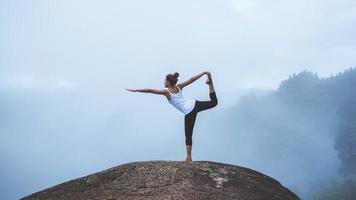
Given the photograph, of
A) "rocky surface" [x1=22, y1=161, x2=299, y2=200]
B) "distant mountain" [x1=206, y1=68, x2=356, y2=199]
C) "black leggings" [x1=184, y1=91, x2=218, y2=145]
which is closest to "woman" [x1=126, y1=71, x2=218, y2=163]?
"black leggings" [x1=184, y1=91, x2=218, y2=145]

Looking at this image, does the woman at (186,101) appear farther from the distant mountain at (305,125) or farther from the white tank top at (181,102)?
the distant mountain at (305,125)

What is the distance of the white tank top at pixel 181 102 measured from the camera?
36.6 feet

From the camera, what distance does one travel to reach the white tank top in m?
11.2

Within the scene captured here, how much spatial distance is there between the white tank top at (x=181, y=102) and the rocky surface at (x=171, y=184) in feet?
4.72

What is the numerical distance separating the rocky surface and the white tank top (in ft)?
4.72

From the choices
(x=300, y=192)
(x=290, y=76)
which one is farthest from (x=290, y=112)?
(x=300, y=192)

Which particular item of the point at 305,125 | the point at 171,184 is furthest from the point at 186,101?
the point at 305,125

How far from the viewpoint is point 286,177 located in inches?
4739

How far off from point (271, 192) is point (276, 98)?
493ft

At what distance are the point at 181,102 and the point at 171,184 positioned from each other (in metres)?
2.57

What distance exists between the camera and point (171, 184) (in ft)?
30.9

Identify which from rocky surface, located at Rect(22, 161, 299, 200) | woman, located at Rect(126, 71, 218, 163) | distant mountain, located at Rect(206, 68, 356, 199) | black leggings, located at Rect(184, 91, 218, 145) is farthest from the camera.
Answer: distant mountain, located at Rect(206, 68, 356, 199)

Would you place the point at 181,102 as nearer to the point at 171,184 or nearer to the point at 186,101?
the point at 186,101

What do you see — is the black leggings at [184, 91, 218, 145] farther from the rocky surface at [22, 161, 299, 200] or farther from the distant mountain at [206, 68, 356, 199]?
the distant mountain at [206, 68, 356, 199]
